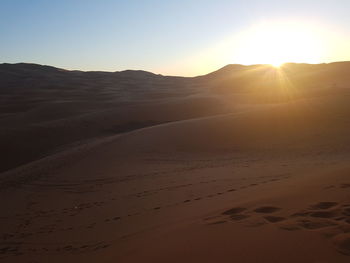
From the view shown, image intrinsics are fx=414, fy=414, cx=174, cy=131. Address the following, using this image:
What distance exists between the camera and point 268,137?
607 inches

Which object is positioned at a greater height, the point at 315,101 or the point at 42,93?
the point at 42,93

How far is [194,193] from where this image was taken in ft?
27.4

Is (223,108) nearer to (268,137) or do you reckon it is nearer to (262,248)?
(268,137)

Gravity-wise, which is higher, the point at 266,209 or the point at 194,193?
the point at 266,209

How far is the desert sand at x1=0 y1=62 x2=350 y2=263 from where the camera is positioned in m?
4.63

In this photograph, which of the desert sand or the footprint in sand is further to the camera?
the footprint in sand

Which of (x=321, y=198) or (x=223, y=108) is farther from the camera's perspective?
(x=223, y=108)

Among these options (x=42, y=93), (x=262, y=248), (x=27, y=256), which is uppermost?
(x=42, y=93)

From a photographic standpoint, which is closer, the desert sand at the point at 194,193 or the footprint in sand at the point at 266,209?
the desert sand at the point at 194,193

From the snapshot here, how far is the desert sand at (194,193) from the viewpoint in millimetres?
4633

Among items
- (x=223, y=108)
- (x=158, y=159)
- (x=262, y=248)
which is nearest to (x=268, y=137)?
(x=158, y=159)

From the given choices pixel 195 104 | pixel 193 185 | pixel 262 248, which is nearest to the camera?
pixel 262 248

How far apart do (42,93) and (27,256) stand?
51.6 metres

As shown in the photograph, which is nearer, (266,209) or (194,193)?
(266,209)
